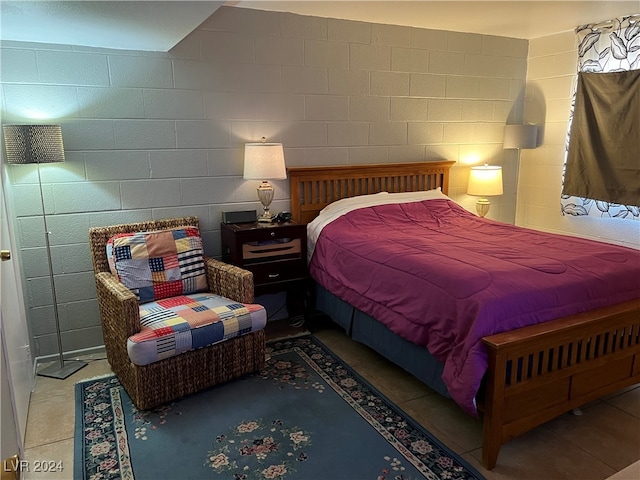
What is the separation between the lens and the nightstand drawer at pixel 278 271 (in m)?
3.18

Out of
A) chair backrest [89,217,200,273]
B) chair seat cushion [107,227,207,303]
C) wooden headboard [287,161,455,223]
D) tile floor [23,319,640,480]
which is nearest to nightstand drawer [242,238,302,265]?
chair seat cushion [107,227,207,303]

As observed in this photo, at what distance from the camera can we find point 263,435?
222 centimetres

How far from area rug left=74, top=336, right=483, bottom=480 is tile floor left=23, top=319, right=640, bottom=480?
77 millimetres

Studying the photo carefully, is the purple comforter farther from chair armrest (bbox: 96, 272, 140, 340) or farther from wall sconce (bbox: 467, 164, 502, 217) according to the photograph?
chair armrest (bbox: 96, 272, 140, 340)

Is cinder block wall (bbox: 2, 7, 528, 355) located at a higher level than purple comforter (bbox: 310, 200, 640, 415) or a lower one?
higher

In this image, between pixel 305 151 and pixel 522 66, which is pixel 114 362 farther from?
pixel 522 66

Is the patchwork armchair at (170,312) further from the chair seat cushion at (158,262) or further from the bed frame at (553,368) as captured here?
the bed frame at (553,368)

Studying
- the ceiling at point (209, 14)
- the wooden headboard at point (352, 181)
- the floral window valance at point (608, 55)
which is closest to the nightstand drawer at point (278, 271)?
the wooden headboard at point (352, 181)

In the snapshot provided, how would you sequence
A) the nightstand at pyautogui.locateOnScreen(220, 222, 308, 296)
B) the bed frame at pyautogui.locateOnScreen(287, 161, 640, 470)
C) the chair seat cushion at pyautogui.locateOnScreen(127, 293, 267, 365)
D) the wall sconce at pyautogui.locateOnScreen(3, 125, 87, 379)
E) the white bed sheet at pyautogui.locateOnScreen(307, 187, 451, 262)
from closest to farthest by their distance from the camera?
the bed frame at pyautogui.locateOnScreen(287, 161, 640, 470) < the chair seat cushion at pyautogui.locateOnScreen(127, 293, 267, 365) < the wall sconce at pyautogui.locateOnScreen(3, 125, 87, 379) < the nightstand at pyautogui.locateOnScreen(220, 222, 308, 296) < the white bed sheet at pyautogui.locateOnScreen(307, 187, 451, 262)

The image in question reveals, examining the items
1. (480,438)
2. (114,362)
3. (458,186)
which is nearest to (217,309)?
(114,362)

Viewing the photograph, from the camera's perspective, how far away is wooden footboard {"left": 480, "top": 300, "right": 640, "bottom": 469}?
1.95 meters

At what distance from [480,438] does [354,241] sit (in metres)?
1.36

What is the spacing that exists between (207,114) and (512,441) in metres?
2.67

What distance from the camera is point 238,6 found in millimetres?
3205
